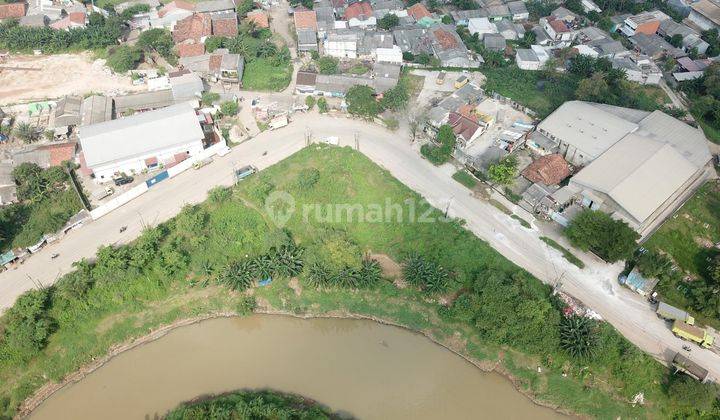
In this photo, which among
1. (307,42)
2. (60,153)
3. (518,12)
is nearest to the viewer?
(60,153)

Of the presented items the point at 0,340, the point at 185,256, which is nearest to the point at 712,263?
the point at 185,256

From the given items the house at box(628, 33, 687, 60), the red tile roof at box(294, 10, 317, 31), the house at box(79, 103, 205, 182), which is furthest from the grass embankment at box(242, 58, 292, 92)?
the house at box(628, 33, 687, 60)

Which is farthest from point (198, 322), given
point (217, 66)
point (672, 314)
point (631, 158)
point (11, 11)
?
point (11, 11)

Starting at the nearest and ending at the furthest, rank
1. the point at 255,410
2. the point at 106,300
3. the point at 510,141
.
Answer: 1. the point at 255,410
2. the point at 106,300
3. the point at 510,141

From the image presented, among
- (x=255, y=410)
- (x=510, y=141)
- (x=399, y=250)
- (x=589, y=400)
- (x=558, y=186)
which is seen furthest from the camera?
(x=510, y=141)

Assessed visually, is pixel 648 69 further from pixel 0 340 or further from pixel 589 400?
pixel 0 340

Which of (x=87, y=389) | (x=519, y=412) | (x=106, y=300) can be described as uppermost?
(x=106, y=300)

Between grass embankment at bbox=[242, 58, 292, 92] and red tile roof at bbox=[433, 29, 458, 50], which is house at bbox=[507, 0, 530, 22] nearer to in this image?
red tile roof at bbox=[433, 29, 458, 50]

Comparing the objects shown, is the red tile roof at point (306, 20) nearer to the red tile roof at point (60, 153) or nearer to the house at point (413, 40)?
the house at point (413, 40)

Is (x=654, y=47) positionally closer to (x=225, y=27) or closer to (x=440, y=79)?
(x=440, y=79)
